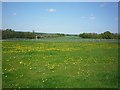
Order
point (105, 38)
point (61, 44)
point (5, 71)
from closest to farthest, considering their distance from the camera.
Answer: point (5, 71), point (105, 38), point (61, 44)

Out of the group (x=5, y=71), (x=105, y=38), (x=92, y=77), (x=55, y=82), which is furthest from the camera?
(x=105, y=38)

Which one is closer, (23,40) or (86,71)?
(86,71)

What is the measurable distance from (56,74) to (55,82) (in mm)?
1381

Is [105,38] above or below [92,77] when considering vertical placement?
above

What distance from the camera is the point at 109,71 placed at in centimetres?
1034

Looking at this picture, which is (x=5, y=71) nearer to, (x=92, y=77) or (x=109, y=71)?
(x=92, y=77)

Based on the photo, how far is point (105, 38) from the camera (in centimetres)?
2184

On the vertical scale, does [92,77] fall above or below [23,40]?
below

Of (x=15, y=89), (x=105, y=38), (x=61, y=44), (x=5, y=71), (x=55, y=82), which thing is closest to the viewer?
(x=15, y=89)

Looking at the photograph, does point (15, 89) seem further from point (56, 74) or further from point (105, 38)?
point (105, 38)

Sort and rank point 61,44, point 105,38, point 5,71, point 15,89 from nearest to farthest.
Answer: point 15,89 → point 5,71 → point 105,38 → point 61,44

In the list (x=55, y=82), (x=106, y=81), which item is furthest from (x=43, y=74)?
(x=106, y=81)

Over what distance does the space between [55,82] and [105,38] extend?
570 inches

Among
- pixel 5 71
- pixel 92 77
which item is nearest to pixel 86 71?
pixel 92 77
